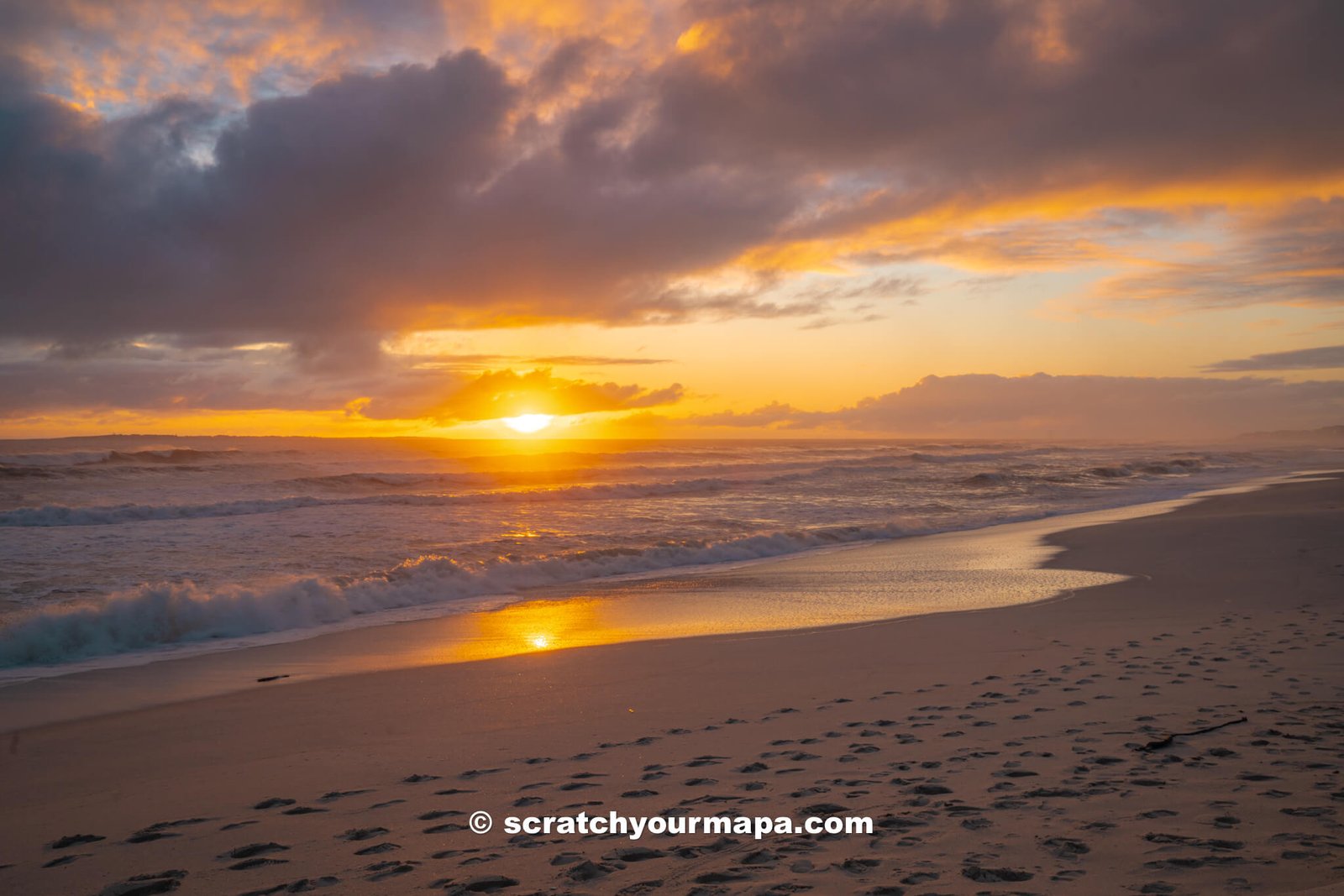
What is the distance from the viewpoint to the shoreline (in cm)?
780

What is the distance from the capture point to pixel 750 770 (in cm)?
471

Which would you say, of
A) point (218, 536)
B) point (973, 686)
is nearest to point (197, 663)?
point (973, 686)

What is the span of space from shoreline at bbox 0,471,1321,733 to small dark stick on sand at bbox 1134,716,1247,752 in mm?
4792

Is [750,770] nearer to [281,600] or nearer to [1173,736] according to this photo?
[1173,736]

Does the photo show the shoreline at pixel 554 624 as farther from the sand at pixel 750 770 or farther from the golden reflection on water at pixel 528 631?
the sand at pixel 750 770

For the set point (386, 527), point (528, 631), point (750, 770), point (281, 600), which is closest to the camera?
point (750, 770)

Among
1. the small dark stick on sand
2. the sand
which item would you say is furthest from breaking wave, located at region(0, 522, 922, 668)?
the small dark stick on sand

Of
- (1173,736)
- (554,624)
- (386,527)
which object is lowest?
(554,624)

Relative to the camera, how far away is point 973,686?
6.49 m

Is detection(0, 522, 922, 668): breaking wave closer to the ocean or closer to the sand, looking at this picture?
the ocean

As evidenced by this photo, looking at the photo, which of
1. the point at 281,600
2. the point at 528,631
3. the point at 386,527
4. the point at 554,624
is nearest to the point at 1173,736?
the point at 528,631

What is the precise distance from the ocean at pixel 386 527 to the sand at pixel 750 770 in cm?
380

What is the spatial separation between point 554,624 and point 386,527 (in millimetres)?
11710

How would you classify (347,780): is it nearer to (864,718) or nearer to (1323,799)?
(864,718)
